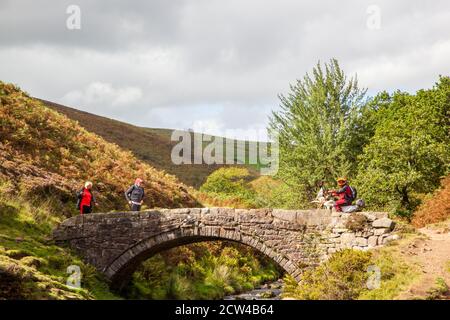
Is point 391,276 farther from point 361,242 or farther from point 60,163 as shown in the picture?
point 60,163

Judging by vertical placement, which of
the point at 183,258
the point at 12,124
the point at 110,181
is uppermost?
the point at 12,124

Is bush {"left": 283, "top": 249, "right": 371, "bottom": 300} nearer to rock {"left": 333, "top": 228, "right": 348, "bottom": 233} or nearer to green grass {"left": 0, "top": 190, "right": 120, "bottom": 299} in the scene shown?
rock {"left": 333, "top": 228, "right": 348, "bottom": 233}

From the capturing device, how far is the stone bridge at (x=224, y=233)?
1736 cm

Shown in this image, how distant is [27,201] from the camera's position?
69.9ft

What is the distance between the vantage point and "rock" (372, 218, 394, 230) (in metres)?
16.9

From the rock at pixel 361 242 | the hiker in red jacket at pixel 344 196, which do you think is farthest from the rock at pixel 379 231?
the hiker in red jacket at pixel 344 196

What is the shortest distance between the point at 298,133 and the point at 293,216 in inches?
640

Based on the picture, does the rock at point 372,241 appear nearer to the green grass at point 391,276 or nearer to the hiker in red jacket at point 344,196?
the green grass at point 391,276

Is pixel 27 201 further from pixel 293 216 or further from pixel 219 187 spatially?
pixel 219 187

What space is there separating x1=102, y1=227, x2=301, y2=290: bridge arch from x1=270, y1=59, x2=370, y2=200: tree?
44.6 ft

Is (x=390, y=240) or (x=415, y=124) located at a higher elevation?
(x=415, y=124)

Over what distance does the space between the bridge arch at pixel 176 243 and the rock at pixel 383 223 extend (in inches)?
121
